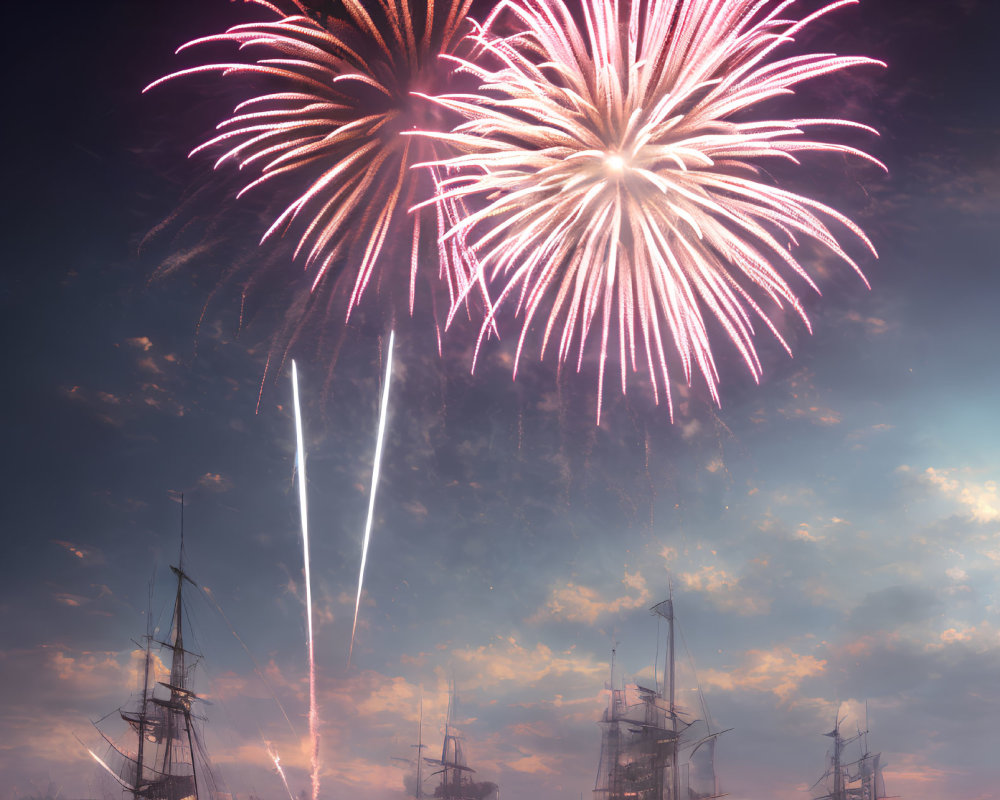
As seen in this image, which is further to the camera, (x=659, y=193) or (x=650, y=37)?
(x=659, y=193)

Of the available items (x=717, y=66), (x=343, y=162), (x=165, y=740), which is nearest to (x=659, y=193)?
(x=717, y=66)

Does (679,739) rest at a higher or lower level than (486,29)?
lower

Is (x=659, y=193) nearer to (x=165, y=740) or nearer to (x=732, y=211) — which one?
(x=732, y=211)

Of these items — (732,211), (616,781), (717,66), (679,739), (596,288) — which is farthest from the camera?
(616,781)

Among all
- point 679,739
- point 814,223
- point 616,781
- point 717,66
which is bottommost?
point 616,781

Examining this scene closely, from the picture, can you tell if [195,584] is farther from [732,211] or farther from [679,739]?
[732,211]

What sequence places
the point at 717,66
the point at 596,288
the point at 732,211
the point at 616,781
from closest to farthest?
the point at 717,66, the point at 732,211, the point at 596,288, the point at 616,781

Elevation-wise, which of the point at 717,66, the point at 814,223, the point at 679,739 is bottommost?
the point at 679,739

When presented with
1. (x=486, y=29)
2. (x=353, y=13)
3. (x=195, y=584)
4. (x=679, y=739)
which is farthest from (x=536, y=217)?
(x=679, y=739)

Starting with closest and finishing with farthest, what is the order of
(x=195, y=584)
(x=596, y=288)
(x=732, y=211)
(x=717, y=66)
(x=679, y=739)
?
(x=717, y=66)
(x=732, y=211)
(x=596, y=288)
(x=195, y=584)
(x=679, y=739)
